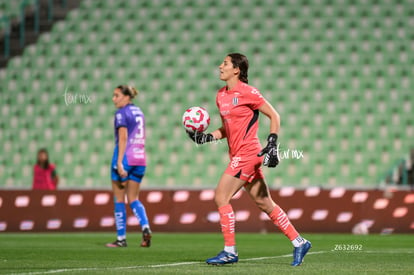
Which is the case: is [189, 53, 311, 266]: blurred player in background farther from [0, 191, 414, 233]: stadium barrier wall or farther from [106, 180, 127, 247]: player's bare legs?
[0, 191, 414, 233]: stadium barrier wall

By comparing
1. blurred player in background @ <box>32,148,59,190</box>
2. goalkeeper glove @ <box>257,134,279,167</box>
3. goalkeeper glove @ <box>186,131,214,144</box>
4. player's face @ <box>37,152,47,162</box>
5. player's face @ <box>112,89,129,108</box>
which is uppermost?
player's face @ <box>112,89,129,108</box>

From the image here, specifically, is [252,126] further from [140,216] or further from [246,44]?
[246,44]

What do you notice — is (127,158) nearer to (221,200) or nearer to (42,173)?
(221,200)

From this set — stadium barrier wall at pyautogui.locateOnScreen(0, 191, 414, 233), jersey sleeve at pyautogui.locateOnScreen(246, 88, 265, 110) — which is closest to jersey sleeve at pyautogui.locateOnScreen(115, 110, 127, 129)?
jersey sleeve at pyautogui.locateOnScreen(246, 88, 265, 110)

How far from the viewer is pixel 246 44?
62.6 feet

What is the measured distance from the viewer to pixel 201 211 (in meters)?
14.4

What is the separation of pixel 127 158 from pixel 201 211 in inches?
185

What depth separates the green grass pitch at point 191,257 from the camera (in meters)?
6.45

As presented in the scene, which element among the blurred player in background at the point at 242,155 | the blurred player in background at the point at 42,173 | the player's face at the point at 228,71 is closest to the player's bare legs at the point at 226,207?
the blurred player in background at the point at 242,155

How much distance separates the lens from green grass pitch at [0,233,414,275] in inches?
254

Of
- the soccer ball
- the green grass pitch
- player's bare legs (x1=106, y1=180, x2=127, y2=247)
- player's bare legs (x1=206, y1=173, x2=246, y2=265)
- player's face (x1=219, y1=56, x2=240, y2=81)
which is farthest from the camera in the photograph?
player's bare legs (x1=106, y1=180, x2=127, y2=247)

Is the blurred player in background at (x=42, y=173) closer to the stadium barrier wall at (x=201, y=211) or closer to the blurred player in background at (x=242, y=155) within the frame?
the stadium barrier wall at (x=201, y=211)

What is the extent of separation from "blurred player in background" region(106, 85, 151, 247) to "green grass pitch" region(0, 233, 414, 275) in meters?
0.38

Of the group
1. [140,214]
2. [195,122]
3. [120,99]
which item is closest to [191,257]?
[195,122]
